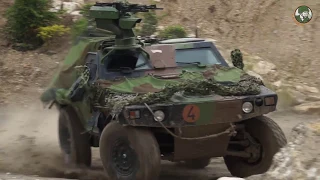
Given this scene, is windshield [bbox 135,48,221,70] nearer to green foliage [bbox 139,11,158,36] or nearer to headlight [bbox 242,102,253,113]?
headlight [bbox 242,102,253,113]

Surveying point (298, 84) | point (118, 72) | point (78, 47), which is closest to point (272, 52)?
point (298, 84)

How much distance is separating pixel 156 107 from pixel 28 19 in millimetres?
10669

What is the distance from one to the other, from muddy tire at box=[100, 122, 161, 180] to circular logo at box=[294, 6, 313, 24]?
10.2 metres

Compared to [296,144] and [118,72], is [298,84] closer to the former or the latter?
[118,72]

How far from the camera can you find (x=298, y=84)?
50.4 ft

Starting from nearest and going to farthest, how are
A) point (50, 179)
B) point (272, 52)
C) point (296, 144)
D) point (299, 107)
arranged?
point (296, 144), point (50, 179), point (299, 107), point (272, 52)

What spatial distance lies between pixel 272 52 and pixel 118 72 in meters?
8.42

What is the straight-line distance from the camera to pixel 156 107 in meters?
7.32

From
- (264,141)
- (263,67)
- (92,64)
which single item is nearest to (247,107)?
(264,141)

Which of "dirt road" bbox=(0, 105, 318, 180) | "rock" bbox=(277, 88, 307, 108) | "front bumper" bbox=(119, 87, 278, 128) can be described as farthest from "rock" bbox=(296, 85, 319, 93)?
"front bumper" bbox=(119, 87, 278, 128)

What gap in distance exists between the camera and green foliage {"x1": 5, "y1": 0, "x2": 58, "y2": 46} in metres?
17.2

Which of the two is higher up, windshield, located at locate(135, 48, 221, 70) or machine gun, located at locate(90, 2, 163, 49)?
machine gun, located at locate(90, 2, 163, 49)

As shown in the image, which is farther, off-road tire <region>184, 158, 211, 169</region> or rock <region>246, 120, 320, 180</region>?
off-road tire <region>184, 158, 211, 169</region>

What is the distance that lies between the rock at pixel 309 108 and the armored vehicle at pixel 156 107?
16.0ft
